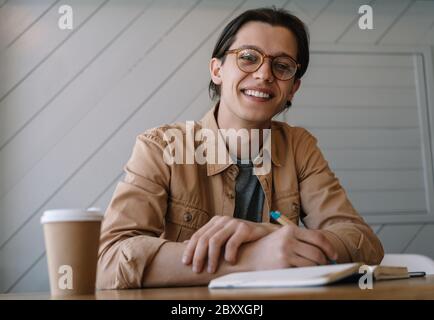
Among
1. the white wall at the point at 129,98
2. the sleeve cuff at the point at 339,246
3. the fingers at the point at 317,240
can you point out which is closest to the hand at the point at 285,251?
the fingers at the point at 317,240

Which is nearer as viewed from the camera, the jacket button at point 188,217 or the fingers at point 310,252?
the fingers at point 310,252

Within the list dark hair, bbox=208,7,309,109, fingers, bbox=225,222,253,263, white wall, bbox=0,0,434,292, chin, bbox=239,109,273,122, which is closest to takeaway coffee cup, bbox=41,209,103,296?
fingers, bbox=225,222,253,263

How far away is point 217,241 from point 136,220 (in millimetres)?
309

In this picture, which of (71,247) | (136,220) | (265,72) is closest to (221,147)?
(265,72)

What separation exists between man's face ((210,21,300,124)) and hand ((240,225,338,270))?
0.54m

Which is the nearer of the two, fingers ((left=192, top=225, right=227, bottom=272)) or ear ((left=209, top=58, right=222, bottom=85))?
fingers ((left=192, top=225, right=227, bottom=272))

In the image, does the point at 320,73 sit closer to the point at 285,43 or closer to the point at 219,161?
the point at 285,43

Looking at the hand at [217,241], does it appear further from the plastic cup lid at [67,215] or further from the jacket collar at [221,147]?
the jacket collar at [221,147]

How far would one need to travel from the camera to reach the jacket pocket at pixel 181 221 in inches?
51.6

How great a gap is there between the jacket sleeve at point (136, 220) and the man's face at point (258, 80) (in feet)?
0.83

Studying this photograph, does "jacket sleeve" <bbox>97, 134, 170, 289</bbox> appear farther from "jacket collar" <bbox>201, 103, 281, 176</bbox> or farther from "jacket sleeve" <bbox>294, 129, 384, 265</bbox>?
"jacket sleeve" <bbox>294, 129, 384, 265</bbox>

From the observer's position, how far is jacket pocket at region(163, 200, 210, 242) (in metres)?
1.31

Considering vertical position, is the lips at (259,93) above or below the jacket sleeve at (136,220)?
above
